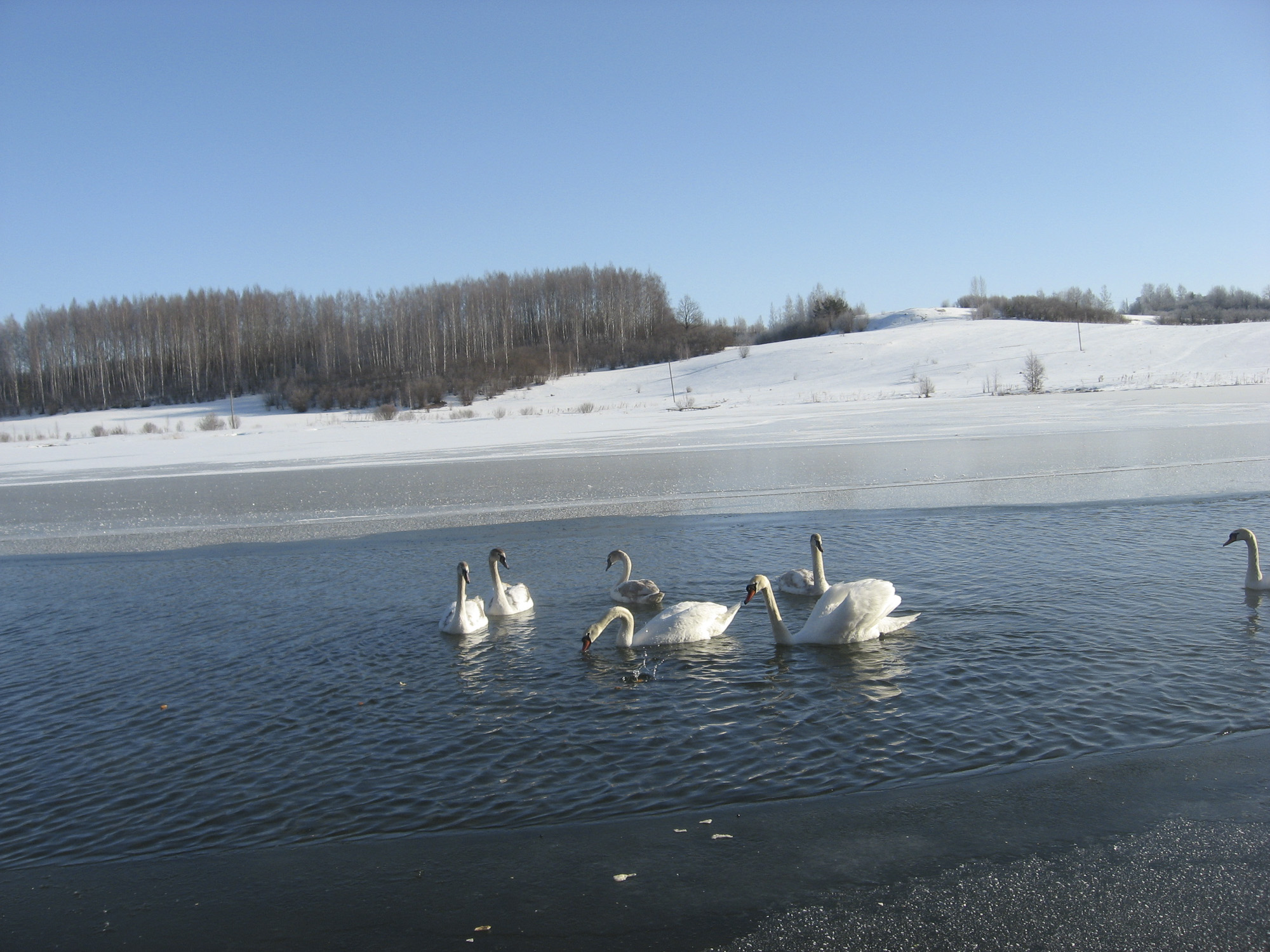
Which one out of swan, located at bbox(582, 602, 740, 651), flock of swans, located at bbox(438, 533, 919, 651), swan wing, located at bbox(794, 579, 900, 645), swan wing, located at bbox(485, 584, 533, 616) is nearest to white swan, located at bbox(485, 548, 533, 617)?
swan wing, located at bbox(485, 584, 533, 616)

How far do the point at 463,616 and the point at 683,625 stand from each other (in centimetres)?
187

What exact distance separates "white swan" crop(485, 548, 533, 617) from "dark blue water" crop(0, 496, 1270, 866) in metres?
0.17

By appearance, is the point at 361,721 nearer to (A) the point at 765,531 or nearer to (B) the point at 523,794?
(B) the point at 523,794

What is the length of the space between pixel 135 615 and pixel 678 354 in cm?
6312

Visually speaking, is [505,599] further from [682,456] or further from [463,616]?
[682,456]

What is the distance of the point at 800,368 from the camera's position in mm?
53875

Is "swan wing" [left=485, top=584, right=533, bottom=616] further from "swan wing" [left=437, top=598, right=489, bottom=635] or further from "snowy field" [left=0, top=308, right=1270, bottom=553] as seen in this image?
"snowy field" [left=0, top=308, right=1270, bottom=553]

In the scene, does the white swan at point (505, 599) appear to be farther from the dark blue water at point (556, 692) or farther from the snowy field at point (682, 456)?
the snowy field at point (682, 456)

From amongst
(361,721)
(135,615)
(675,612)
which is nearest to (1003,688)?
(675,612)

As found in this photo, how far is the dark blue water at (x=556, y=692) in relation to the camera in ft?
15.4

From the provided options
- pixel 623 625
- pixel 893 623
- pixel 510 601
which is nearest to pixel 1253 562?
pixel 893 623

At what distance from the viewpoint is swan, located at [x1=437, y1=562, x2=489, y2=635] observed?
756cm

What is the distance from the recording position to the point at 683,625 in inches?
276

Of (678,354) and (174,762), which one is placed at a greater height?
(678,354)
